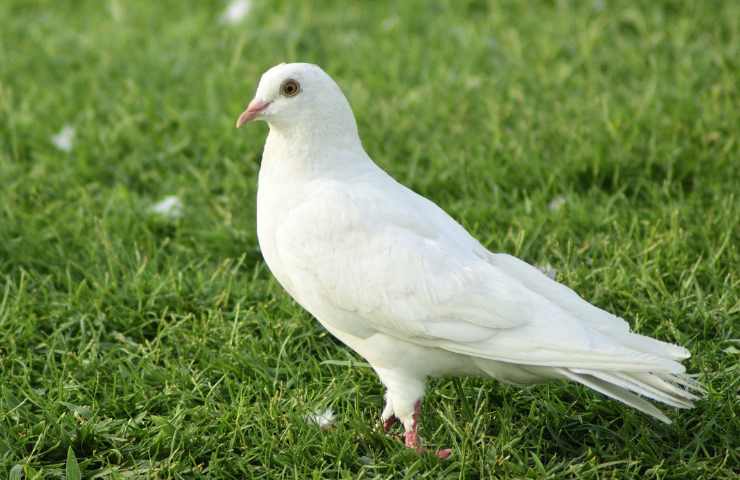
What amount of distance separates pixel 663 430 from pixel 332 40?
3.64 metres

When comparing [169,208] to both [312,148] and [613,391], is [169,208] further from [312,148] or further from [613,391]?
[613,391]

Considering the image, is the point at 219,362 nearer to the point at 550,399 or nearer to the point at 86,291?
the point at 86,291

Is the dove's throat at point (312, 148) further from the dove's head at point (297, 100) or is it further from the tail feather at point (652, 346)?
the tail feather at point (652, 346)

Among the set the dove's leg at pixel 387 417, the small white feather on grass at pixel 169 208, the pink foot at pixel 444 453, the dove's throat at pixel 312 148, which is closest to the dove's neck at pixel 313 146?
the dove's throat at pixel 312 148

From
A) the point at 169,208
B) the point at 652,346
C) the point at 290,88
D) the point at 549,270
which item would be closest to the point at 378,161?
the point at 169,208

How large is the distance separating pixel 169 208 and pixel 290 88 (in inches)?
61.5

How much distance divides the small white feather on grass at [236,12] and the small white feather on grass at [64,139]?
1.59 meters

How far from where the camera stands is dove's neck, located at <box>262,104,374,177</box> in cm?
336

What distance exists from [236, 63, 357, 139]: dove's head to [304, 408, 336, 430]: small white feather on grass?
924 millimetres

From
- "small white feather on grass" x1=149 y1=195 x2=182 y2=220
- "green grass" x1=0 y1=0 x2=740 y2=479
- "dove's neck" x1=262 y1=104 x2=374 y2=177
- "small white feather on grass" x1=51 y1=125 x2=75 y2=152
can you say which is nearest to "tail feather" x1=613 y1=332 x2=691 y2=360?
"green grass" x1=0 y1=0 x2=740 y2=479

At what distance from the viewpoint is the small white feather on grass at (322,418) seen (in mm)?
3373

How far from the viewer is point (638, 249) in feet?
13.7

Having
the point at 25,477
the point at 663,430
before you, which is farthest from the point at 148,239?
the point at 663,430

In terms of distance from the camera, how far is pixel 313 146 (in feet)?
11.0
